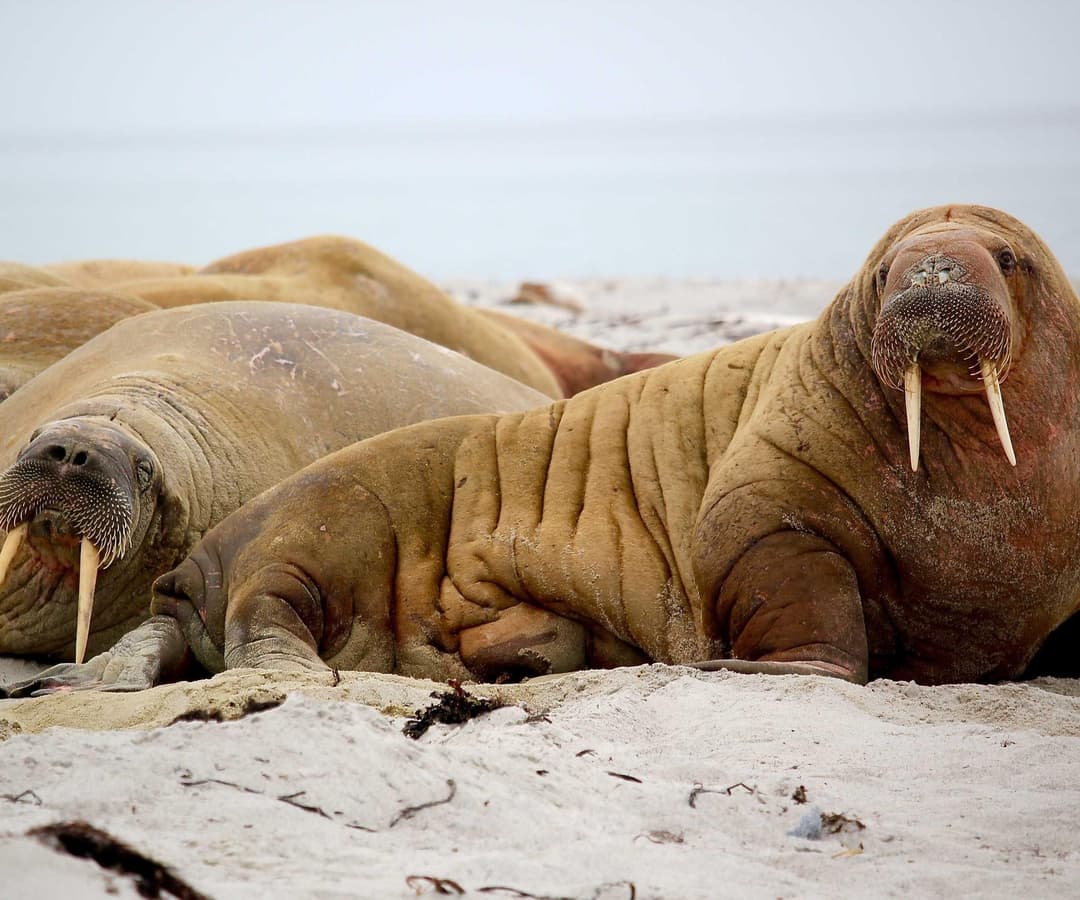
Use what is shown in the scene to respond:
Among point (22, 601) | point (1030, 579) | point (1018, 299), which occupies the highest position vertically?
point (1018, 299)

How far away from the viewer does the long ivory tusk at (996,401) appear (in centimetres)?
393

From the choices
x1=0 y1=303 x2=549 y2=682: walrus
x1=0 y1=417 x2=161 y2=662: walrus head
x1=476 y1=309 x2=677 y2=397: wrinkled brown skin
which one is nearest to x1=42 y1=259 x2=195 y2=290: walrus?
x1=476 y1=309 x2=677 y2=397: wrinkled brown skin

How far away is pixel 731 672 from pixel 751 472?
2.29 ft

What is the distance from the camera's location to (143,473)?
201 inches

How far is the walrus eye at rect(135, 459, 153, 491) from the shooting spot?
508cm

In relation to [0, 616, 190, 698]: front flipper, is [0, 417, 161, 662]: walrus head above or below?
above

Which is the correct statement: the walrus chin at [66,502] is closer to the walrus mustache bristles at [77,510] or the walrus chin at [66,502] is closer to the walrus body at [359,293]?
the walrus mustache bristles at [77,510]

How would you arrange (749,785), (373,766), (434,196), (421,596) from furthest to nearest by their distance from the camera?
1. (434,196)
2. (421,596)
3. (749,785)
4. (373,766)

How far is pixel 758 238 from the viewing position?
24.6 metres

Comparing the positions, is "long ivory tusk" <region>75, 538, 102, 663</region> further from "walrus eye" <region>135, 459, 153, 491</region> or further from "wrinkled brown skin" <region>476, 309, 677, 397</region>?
"wrinkled brown skin" <region>476, 309, 677, 397</region>

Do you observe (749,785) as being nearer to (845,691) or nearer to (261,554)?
(845,691)

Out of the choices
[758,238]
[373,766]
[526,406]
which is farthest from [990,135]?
[373,766]

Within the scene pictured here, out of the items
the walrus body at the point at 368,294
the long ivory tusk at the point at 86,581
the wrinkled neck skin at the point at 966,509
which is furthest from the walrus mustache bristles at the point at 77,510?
the walrus body at the point at 368,294

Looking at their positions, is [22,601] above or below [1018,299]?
below
